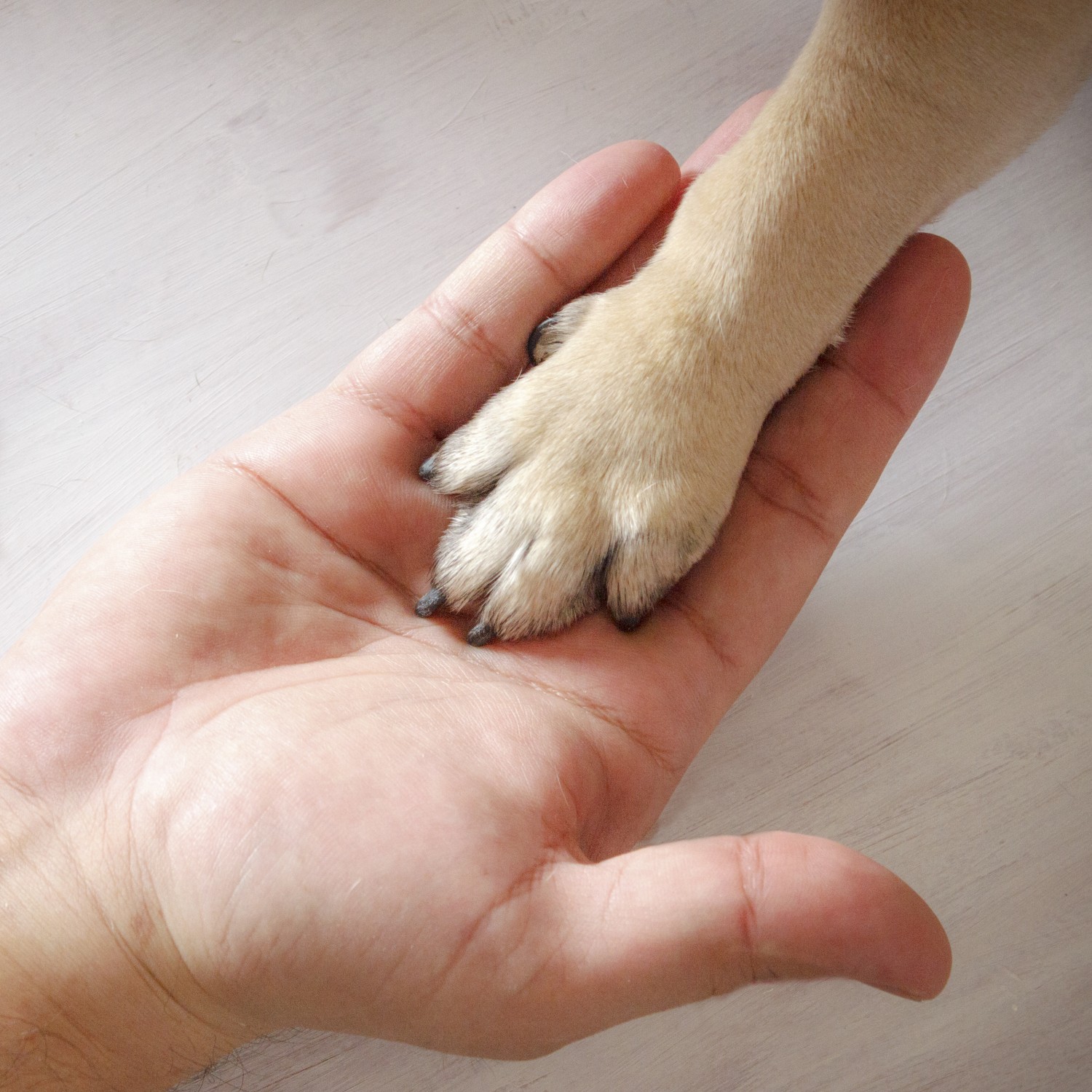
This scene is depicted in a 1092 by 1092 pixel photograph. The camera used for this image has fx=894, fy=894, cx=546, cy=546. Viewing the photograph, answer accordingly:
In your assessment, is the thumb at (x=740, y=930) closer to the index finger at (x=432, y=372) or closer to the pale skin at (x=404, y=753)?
the pale skin at (x=404, y=753)

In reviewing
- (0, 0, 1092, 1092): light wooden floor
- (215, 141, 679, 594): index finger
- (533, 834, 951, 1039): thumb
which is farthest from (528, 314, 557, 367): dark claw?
(533, 834, 951, 1039): thumb

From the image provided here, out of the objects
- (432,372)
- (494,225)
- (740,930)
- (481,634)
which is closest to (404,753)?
(481,634)

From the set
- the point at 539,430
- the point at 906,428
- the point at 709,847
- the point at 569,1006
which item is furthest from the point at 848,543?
the point at 569,1006

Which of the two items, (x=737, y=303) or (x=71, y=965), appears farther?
(x=737, y=303)

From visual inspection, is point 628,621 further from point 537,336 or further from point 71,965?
point 71,965

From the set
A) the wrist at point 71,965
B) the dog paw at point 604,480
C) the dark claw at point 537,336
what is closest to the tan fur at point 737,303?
the dog paw at point 604,480

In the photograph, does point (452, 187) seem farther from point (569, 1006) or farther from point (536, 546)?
point (569, 1006)

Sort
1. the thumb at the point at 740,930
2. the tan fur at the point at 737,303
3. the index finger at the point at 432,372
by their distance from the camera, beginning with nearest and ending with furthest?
the thumb at the point at 740,930
the tan fur at the point at 737,303
the index finger at the point at 432,372
